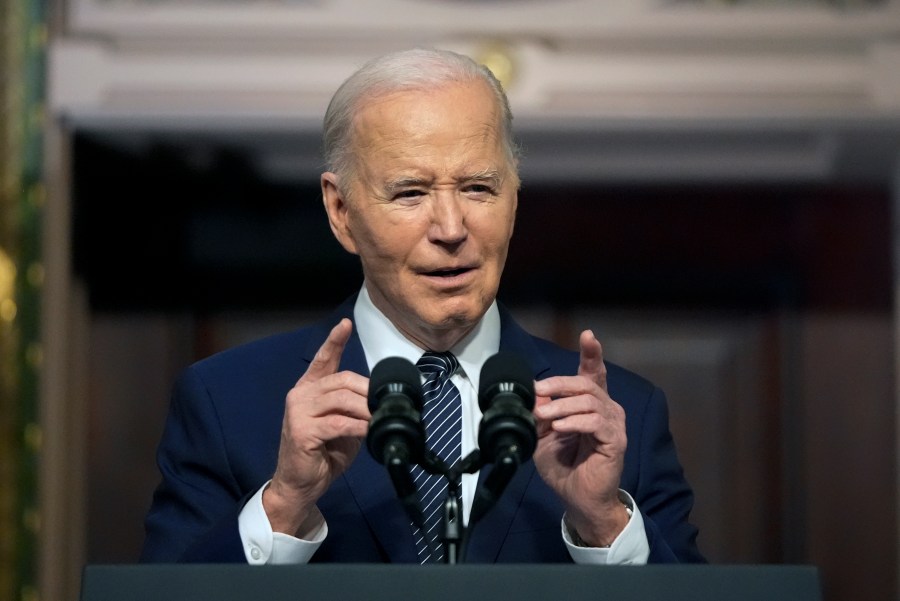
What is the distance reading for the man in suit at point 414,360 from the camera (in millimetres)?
1712

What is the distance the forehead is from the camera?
1.86 metres

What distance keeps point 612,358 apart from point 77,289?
174 cm

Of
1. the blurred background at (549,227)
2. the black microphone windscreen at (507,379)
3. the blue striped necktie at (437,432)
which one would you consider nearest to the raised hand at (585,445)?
the black microphone windscreen at (507,379)

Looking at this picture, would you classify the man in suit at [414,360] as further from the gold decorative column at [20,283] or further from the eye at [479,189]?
the gold decorative column at [20,283]

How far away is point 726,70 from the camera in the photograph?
4266 millimetres

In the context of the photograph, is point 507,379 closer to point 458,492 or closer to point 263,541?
point 458,492

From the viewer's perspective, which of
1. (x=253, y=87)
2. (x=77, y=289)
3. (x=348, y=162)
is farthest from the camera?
(x=77, y=289)

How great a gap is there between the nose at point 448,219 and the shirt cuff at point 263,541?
375 mm

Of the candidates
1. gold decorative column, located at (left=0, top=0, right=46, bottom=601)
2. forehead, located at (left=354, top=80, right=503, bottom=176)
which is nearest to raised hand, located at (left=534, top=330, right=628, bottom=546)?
forehead, located at (left=354, top=80, right=503, bottom=176)

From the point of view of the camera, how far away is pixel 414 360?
2002 millimetres

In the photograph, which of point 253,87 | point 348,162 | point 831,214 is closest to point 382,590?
point 348,162

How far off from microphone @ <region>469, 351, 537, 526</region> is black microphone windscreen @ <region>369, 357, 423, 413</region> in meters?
0.07

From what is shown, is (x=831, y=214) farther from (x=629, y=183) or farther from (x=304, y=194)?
(x=304, y=194)

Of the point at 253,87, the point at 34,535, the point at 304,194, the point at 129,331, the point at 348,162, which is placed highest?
the point at 348,162
